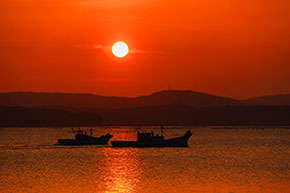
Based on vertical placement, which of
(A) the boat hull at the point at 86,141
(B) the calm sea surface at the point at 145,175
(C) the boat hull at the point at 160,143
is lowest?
(B) the calm sea surface at the point at 145,175

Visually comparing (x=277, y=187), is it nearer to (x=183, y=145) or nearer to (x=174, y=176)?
(x=174, y=176)

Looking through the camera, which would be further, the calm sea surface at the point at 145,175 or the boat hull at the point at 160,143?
the boat hull at the point at 160,143

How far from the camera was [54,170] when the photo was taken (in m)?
76.6

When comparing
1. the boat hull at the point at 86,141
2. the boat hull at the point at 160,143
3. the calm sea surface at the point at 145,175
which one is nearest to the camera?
the calm sea surface at the point at 145,175

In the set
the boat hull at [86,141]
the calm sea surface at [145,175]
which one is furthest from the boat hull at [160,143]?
the calm sea surface at [145,175]

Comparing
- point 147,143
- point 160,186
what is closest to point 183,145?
point 147,143

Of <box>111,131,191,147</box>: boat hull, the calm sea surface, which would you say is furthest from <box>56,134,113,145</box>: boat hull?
the calm sea surface

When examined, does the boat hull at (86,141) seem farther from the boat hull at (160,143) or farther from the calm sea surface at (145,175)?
the calm sea surface at (145,175)

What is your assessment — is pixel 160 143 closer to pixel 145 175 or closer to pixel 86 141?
pixel 86 141

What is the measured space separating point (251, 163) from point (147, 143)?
40379mm

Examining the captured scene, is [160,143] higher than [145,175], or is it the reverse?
[160,143]

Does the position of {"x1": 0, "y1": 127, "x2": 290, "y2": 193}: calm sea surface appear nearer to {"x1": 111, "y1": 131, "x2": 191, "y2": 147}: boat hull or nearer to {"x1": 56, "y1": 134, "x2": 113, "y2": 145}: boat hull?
{"x1": 111, "y1": 131, "x2": 191, "y2": 147}: boat hull

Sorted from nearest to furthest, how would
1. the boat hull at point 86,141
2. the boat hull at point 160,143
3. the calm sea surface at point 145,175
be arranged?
the calm sea surface at point 145,175 → the boat hull at point 160,143 → the boat hull at point 86,141

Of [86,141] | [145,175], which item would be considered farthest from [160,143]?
[145,175]
